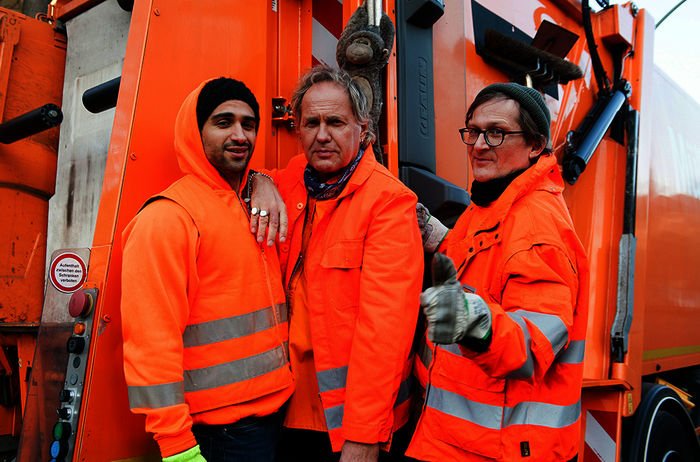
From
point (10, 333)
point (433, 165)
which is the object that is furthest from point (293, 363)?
point (10, 333)

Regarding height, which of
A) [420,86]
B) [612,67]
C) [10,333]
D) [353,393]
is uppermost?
[612,67]

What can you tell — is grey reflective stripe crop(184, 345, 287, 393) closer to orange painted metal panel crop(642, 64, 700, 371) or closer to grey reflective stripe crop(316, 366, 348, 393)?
grey reflective stripe crop(316, 366, 348, 393)

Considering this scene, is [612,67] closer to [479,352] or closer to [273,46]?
[273,46]

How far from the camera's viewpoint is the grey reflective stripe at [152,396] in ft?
3.80

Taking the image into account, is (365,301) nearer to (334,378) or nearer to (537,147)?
(334,378)

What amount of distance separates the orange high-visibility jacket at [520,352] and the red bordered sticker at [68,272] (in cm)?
98

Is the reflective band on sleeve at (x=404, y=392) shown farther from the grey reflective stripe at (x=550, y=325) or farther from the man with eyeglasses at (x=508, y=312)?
the grey reflective stripe at (x=550, y=325)

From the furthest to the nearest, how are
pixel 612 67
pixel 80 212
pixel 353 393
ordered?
pixel 612 67
pixel 80 212
pixel 353 393

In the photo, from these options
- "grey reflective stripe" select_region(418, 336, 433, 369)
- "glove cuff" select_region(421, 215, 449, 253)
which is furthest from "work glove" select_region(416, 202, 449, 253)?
"grey reflective stripe" select_region(418, 336, 433, 369)

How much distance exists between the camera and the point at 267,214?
150cm

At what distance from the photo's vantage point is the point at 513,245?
122 centimetres

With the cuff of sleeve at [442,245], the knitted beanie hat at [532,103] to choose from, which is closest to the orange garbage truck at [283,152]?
the cuff of sleeve at [442,245]

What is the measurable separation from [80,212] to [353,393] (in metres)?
1.38

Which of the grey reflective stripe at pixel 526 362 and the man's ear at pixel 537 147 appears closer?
the grey reflective stripe at pixel 526 362
